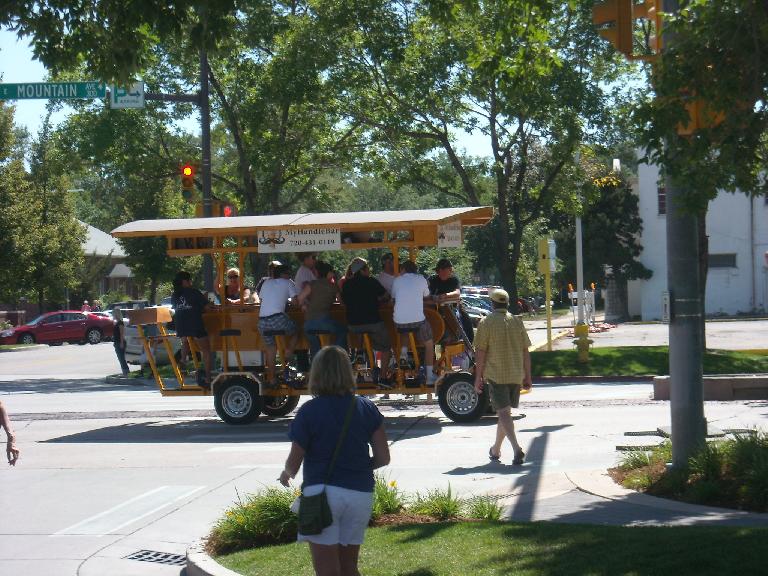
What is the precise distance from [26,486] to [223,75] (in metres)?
19.8

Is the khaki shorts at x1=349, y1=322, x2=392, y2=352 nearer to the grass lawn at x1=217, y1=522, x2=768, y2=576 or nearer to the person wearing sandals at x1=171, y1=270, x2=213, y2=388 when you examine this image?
the person wearing sandals at x1=171, y1=270, x2=213, y2=388

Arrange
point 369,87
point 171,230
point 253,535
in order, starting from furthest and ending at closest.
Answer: point 369,87 → point 171,230 → point 253,535

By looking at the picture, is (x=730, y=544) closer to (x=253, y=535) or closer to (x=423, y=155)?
(x=253, y=535)

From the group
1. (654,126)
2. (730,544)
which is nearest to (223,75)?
(654,126)

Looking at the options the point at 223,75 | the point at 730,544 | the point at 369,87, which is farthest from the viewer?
the point at 223,75

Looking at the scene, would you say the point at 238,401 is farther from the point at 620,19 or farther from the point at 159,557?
the point at 620,19

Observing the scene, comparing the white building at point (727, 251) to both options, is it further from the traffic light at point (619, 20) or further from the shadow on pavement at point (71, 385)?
the traffic light at point (619, 20)

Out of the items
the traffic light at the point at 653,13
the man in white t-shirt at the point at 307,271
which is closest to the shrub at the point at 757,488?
the traffic light at the point at 653,13

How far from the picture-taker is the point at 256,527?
8438 mm

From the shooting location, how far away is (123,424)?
17.1 metres

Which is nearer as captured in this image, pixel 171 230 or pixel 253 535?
pixel 253 535

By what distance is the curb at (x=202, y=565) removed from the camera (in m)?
7.54

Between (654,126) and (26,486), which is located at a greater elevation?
(654,126)

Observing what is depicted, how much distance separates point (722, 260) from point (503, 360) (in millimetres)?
41488
